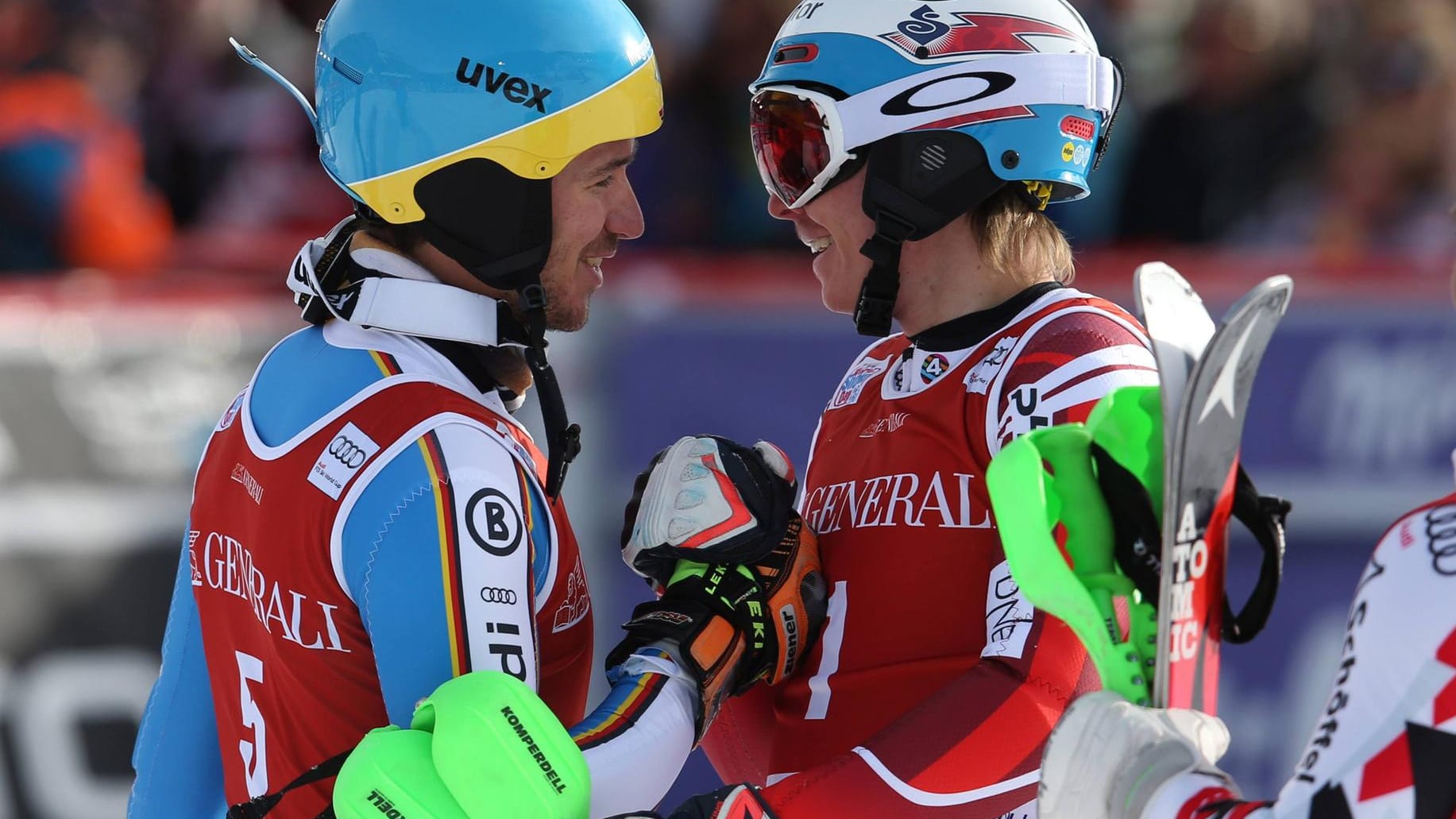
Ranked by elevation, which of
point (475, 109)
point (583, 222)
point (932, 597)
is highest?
point (475, 109)

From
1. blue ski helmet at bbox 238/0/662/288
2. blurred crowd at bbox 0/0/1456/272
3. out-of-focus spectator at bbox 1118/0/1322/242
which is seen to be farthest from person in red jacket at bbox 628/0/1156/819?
out-of-focus spectator at bbox 1118/0/1322/242

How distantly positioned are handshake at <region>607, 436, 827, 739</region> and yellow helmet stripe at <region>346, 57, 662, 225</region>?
595 mm

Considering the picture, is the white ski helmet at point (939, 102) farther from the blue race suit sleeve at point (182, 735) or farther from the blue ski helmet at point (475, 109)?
the blue race suit sleeve at point (182, 735)

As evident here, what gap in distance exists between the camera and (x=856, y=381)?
370 cm

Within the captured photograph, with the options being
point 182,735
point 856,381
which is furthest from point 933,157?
point 182,735

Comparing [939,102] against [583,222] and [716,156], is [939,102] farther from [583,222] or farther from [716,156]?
[716,156]

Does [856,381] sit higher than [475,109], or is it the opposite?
[475,109]

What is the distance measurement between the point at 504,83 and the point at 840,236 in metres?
0.82

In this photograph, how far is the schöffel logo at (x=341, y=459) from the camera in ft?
9.33

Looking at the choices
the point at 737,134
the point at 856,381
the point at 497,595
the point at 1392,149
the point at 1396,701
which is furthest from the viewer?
the point at 737,134

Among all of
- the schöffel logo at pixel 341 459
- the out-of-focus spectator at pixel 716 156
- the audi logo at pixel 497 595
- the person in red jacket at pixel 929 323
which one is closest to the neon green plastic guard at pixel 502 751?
the audi logo at pixel 497 595

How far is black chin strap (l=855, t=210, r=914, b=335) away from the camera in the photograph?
3426mm

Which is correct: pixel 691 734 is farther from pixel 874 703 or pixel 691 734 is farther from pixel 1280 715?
pixel 1280 715

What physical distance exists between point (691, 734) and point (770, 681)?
355 millimetres
